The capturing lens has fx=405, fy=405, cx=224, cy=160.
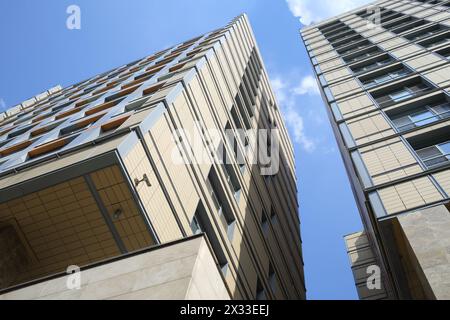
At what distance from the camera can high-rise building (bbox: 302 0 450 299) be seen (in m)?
9.83

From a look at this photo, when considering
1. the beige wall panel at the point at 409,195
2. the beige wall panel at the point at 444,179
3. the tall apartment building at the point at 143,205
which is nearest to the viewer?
the tall apartment building at the point at 143,205

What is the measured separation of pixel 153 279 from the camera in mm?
6676

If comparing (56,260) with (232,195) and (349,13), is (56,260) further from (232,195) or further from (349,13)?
Answer: (349,13)

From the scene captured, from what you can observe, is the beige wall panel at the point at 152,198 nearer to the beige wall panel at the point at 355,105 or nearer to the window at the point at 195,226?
the window at the point at 195,226

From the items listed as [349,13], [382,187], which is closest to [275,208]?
[382,187]

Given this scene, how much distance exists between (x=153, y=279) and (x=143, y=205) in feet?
14.0

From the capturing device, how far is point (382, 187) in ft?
39.5

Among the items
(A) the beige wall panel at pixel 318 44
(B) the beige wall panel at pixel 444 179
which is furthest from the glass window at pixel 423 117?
(A) the beige wall panel at pixel 318 44

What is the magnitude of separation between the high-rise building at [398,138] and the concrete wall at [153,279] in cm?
444

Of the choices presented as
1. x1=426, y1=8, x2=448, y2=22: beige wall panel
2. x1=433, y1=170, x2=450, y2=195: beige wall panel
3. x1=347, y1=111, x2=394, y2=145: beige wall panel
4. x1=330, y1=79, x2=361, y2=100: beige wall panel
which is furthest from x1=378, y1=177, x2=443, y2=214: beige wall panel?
x1=426, y1=8, x2=448, y2=22: beige wall panel

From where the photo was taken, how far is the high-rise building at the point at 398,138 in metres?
9.83

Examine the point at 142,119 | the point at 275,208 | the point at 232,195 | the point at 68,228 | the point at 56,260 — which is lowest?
the point at 275,208
